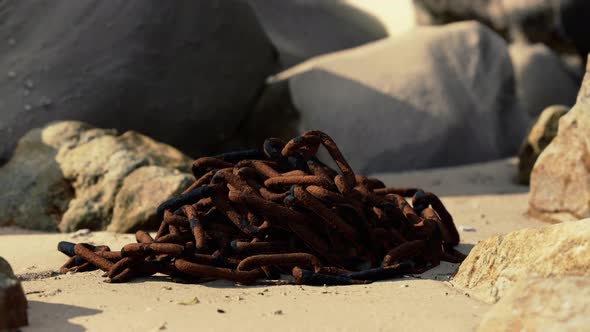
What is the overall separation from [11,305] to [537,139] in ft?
16.5

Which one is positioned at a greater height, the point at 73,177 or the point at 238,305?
the point at 238,305

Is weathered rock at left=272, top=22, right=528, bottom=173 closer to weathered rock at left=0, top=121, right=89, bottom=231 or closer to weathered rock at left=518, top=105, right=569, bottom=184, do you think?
weathered rock at left=518, top=105, right=569, bottom=184

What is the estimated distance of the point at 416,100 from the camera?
313 inches

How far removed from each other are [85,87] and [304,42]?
19.7 ft

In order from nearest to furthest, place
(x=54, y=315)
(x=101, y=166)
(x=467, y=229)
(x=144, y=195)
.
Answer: (x=54, y=315)
(x=467, y=229)
(x=144, y=195)
(x=101, y=166)

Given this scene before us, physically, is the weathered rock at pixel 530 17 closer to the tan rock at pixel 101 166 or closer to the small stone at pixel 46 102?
the small stone at pixel 46 102

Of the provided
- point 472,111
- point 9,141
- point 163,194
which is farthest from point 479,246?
point 472,111

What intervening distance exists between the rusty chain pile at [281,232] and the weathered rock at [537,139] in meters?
3.16

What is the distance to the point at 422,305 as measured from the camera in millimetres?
2762

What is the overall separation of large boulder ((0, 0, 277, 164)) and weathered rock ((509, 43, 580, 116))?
513 cm

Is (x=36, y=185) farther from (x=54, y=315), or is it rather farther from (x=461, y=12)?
(x=461, y=12)

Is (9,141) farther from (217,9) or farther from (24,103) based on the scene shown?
(217,9)

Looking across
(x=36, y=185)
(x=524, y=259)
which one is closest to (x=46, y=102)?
(x=36, y=185)

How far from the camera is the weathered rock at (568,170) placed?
4863 millimetres
